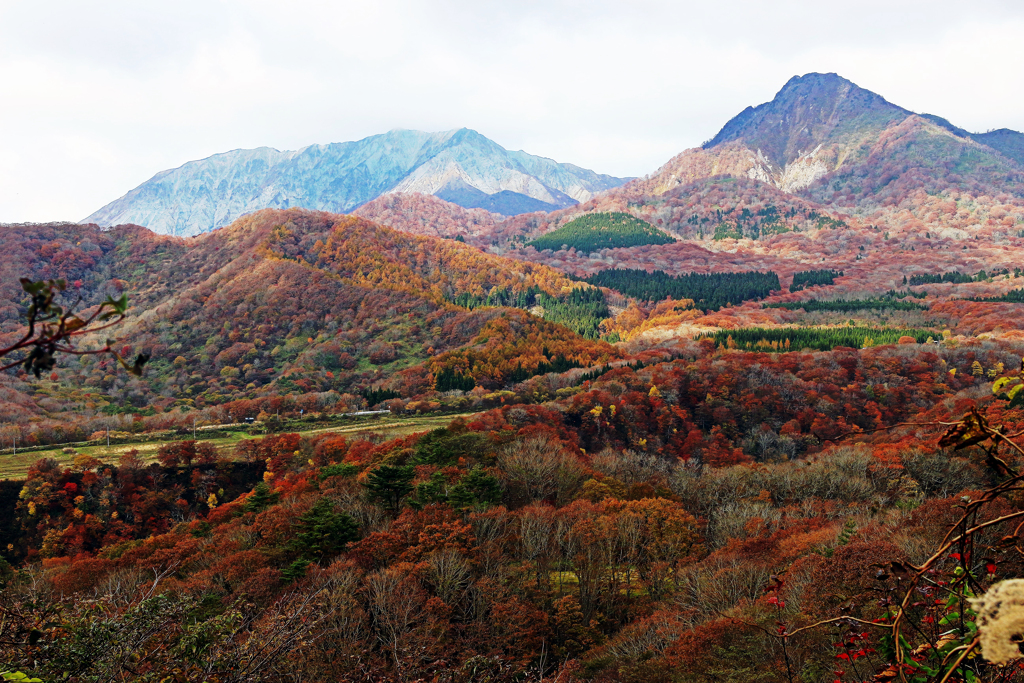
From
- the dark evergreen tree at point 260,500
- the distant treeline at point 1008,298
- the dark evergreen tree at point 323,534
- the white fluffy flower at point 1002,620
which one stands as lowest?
the distant treeline at point 1008,298

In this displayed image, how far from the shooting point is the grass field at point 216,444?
64.4 meters

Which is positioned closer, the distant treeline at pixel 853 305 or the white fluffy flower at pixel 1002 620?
the white fluffy flower at pixel 1002 620

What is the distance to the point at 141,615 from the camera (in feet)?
36.2

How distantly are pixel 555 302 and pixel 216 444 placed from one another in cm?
13159

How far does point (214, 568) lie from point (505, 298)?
169m

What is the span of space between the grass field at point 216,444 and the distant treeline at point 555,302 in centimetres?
9296

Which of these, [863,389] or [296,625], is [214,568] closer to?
[296,625]

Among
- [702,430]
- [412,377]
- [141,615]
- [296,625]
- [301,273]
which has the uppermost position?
[301,273]

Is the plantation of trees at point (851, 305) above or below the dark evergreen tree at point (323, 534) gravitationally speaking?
below

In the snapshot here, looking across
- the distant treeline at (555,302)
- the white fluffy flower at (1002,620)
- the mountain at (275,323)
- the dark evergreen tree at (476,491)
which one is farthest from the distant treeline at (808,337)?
the white fluffy flower at (1002,620)

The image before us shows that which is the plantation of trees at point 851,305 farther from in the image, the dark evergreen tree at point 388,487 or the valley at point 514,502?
the dark evergreen tree at point 388,487

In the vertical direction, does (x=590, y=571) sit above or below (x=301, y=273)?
below

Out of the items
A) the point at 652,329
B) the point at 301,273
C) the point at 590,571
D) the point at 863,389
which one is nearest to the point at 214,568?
the point at 590,571

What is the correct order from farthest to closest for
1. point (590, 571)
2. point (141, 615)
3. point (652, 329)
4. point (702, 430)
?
point (652, 329) < point (702, 430) < point (590, 571) < point (141, 615)
